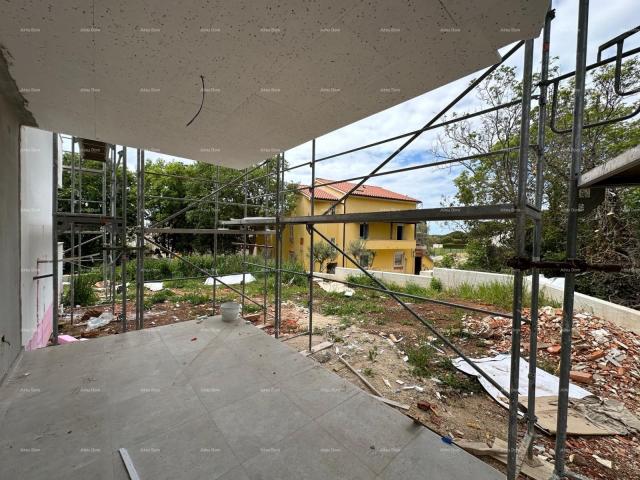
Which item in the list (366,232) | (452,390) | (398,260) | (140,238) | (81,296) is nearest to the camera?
(452,390)

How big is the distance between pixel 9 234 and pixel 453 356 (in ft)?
16.3

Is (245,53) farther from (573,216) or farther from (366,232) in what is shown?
(366,232)

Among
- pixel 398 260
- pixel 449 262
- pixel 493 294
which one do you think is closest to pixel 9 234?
pixel 493 294

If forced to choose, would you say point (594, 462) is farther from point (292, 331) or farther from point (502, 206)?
point (292, 331)

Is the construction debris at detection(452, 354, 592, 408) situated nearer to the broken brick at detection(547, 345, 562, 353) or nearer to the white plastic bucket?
the broken brick at detection(547, 345, 562, 353)

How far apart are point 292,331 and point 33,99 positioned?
13.4ft

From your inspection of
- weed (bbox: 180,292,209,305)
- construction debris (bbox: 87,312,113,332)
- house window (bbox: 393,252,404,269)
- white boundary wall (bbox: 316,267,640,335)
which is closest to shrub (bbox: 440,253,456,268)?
house window (bbox: 393,252,404,269)

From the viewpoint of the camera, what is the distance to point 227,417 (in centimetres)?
186

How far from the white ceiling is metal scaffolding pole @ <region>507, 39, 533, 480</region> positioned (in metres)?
0.21

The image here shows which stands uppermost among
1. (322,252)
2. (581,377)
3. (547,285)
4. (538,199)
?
(538,199)

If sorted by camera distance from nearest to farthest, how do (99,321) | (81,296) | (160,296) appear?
(99,321)
(81,296)
(160,296)

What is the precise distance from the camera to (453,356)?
3701 millimetres

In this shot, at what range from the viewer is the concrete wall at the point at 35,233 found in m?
2.80

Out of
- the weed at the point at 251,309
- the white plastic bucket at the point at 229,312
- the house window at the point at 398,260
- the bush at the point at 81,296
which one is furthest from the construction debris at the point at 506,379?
the house window at the point at 398,260
